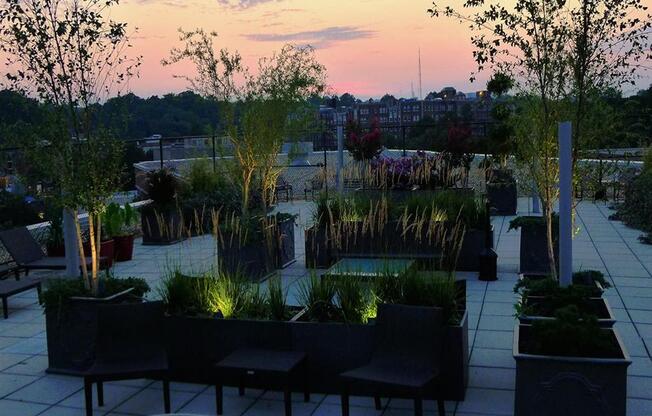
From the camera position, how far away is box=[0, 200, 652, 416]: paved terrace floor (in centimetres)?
428

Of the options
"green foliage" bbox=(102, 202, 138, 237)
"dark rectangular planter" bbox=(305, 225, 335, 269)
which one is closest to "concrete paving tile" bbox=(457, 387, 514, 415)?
"dark rectangular planter" bbox=(305, 225, 335, 269)

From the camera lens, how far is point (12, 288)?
676 cm

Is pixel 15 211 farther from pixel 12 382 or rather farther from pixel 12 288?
pixel 12 382

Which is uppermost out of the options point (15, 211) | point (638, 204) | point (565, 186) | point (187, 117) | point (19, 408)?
point (187, 117)

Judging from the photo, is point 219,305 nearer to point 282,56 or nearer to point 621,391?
point 621,391

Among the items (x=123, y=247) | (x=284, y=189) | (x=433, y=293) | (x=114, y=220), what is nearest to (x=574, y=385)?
(x=433, y=293)

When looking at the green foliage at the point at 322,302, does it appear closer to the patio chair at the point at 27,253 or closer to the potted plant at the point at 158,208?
the patio chair at the point at 27,253

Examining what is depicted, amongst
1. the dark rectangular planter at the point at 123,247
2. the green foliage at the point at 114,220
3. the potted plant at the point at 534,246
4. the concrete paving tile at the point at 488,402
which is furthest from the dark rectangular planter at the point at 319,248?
the concrete paving tile at the point at 488,402

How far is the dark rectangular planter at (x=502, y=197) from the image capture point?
12.6m

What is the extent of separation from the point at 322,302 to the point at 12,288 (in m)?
3.70

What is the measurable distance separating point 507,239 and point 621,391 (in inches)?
270

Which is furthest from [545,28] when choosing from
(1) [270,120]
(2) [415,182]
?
(2) [415,182]

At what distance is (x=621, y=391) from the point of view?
3.36m

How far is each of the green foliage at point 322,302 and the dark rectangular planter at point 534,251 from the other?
3671mm
